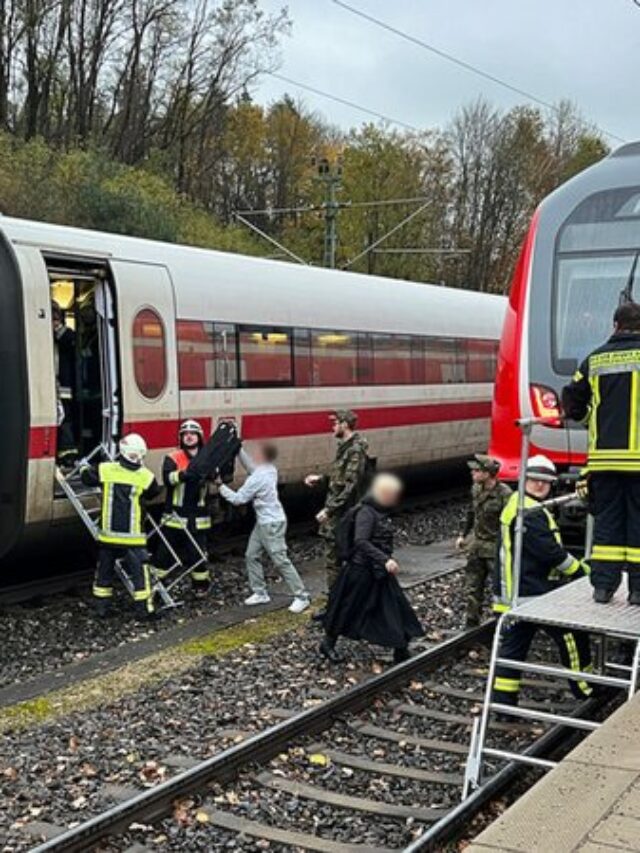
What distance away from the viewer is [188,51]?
1652 inches

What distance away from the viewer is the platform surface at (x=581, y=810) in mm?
3453

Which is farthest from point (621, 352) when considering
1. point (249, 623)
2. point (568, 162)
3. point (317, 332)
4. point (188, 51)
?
point (568, 162)

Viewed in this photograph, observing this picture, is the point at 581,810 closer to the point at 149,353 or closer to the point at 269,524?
the point at 269,524

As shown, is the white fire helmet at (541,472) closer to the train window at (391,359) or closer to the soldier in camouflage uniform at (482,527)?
the soldier in camouflage uniform at (482,527)

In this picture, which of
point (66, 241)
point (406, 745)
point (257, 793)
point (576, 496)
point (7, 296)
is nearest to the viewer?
point (257, 793)

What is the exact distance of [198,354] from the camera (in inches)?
457

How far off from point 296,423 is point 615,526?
302 inches

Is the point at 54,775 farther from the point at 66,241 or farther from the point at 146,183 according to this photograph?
the point at 146,183

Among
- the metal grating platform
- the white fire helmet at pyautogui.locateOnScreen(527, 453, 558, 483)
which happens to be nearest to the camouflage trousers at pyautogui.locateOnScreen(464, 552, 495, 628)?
the white fire helmet at pyautogui.locateOnScreen(527, 453, 558, 483)

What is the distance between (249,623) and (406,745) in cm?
316

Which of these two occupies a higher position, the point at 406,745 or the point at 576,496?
the point at 576,496

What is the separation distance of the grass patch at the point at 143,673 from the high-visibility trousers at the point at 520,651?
2454mm

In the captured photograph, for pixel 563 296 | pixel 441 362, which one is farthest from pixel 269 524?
pixel 441 362

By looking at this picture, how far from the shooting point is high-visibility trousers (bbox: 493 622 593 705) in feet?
21.4
